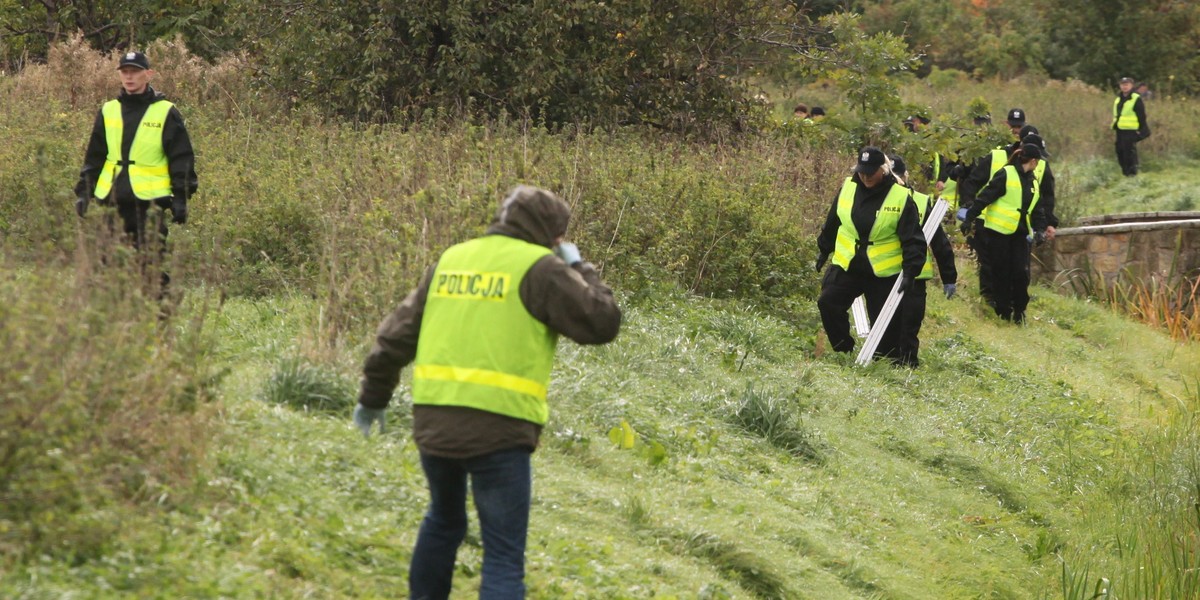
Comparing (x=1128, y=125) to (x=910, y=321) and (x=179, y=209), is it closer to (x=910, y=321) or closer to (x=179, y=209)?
(x=910, y=321)

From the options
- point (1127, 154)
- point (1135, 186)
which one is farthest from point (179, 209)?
point (1127, 154)

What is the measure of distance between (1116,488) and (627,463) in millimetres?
4225

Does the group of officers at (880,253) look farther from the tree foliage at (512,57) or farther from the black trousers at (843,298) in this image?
the tree foliage at (512,57)

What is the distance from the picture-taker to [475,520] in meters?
7.05

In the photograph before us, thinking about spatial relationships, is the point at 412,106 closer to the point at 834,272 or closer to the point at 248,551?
the point at 834,272

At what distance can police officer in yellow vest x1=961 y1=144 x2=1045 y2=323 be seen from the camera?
16047 mm

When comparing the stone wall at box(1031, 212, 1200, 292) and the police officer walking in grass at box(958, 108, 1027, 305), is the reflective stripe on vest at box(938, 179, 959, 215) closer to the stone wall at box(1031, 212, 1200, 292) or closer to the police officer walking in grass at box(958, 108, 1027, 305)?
the police officer walking in grass at box(958, 108, 1027, 305)

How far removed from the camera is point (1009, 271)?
53.4 feet

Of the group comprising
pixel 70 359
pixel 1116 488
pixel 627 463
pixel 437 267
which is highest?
pixel 437 267

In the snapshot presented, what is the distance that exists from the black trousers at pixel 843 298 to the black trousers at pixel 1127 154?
18.5m

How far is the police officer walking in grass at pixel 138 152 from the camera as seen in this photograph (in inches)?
392

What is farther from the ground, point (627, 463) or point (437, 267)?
point (437, 267)

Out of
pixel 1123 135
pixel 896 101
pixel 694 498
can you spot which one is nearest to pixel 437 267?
pixel 694 498

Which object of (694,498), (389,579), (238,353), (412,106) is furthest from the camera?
(412,106)
